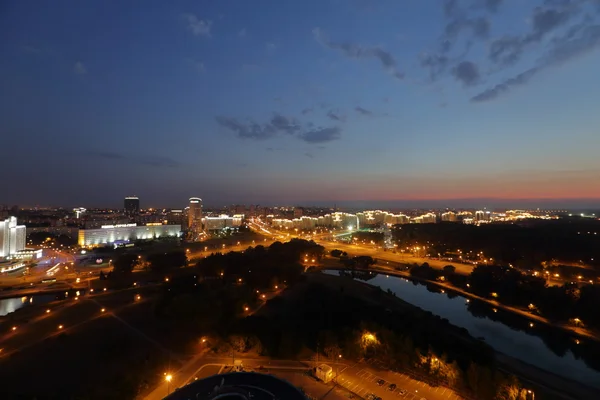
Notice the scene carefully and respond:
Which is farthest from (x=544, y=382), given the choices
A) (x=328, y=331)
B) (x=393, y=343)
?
(x=328, y=331)

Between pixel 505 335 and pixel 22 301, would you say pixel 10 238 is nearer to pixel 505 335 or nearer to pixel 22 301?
pixel 22 301

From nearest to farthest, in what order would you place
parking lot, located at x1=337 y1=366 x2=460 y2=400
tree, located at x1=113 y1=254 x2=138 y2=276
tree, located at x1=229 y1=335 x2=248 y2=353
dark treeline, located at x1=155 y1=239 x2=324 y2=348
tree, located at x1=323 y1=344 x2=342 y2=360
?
parking lot, located at x1=337 y1=366 x2=460 y2=400
tree, located at x1=323 y1=344 x2=342 y2=360
tree, located at x1=229 y1=335 x2=248 y2=353
dark treeline, located at x1=155 y1=239 x2=324 y2=348
tree, located at x1=113 y1=254 x2=138 y2=276

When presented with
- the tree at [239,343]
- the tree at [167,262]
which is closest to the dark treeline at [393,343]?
the tree at [239,343]

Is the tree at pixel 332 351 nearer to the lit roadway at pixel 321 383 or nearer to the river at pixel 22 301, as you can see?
the lit roadway at pixel 321 383

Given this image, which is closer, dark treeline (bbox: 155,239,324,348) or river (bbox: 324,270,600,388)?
river (bbox: 324,270,600,388)

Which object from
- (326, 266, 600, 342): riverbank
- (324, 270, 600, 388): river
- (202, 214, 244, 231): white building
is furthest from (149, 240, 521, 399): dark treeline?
(202, 214, 244, 231): white building

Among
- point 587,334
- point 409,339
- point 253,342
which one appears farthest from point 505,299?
point 253,342

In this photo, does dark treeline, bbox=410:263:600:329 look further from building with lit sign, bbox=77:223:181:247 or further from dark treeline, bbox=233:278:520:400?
building with lit sign, bbox=77:223:181:247
